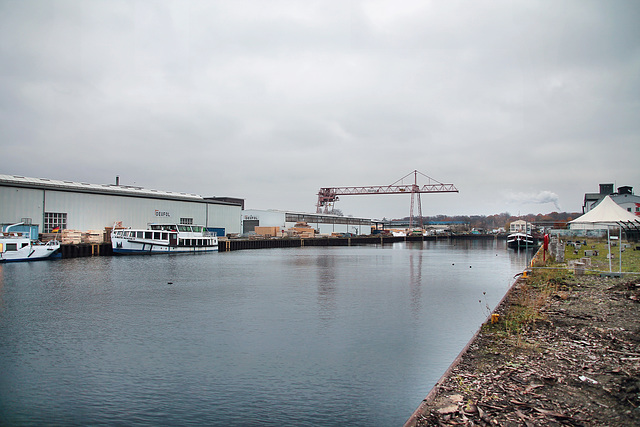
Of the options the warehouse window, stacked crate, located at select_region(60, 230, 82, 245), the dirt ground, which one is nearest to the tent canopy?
the dirt ground

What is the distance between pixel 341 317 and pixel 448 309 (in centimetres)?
431

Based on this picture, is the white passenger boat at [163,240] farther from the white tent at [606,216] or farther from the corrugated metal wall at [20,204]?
the white tent at [606,216]

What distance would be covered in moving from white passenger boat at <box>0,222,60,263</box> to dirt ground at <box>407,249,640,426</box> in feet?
116

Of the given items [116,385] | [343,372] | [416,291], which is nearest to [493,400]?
[343,372]

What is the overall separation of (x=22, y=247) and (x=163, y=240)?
14150 millimetres

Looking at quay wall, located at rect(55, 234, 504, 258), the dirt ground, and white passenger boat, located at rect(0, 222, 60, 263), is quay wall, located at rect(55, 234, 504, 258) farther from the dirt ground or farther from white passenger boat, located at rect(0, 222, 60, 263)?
the dirt ground

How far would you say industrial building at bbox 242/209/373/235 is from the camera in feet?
276

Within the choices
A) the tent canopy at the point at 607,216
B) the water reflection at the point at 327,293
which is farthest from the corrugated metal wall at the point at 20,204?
A: the tent canopy at the point at 607,216

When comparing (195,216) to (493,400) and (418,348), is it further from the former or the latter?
(493,400)

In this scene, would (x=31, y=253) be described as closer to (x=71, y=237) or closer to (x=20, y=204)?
(x=71, y=237)

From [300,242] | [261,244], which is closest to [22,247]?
[261,244]

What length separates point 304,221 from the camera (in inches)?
3787

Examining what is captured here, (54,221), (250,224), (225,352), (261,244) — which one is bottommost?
(225,352)

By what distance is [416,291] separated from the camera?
21.2m
